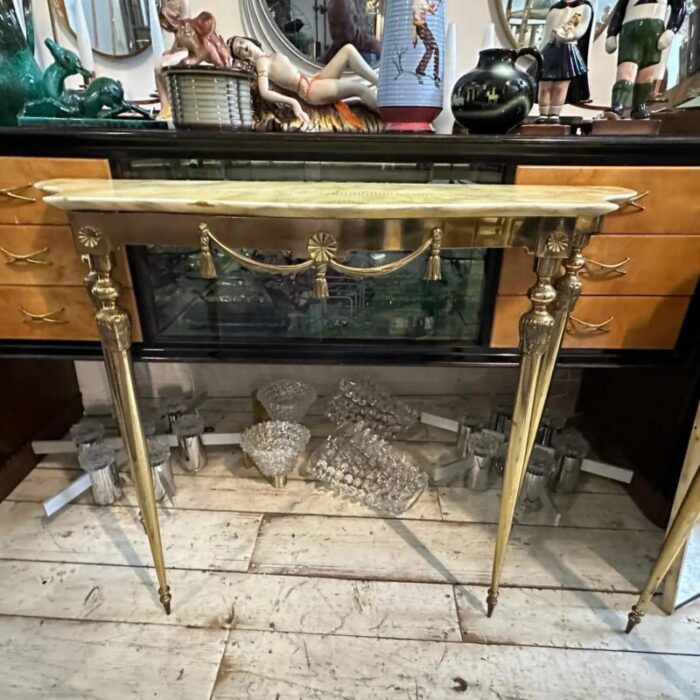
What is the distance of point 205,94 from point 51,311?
19.7 inches

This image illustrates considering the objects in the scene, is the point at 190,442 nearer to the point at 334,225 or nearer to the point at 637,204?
the point at 334,225

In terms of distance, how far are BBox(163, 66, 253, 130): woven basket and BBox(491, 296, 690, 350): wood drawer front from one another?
2.01ft

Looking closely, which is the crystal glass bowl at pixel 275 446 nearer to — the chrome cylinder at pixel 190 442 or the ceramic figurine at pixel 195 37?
the chrome cylinder at pixel 190 442

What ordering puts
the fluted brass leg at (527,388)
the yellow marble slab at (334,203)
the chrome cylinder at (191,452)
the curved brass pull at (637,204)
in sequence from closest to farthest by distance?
the yellow marble slab at (334,203) < the fluted brass leg at (527,388) < the curved brass pull at (637,204) < the chrome cylinder at (191,452)

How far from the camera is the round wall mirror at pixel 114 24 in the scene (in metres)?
1.09

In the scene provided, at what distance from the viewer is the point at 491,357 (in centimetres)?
92

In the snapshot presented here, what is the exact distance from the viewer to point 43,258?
33.6 inches

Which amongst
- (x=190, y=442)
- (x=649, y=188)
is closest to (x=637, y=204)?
(x=649, y=188)

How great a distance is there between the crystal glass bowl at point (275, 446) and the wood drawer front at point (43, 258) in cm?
52

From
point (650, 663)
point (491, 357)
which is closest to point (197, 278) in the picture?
point (491, 357)

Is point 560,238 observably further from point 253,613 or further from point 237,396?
point 237,396

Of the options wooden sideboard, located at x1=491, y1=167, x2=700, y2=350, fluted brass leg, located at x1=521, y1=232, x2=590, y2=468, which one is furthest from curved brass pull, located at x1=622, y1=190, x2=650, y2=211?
fluted brass leg, located at x1=521, y1=232, x2=590, y2=468

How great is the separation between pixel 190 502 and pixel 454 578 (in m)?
0.66

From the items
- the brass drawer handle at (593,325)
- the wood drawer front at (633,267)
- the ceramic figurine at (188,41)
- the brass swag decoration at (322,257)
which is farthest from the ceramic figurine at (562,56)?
the ceramic figurine at (188,41)
